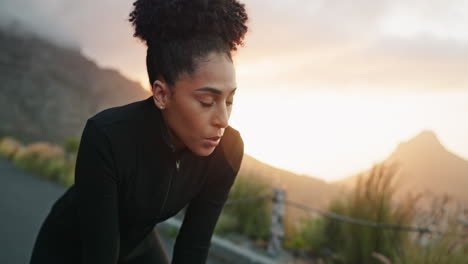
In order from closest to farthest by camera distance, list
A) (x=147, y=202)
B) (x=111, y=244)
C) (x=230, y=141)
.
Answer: (x=111, y=244) → (x=147, y=202) → (x=230, y=141)

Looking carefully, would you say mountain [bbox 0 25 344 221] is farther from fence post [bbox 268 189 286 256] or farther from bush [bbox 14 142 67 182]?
fence post [bbox 268 189 286 256]

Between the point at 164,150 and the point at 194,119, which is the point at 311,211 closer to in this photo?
the point at 164,150

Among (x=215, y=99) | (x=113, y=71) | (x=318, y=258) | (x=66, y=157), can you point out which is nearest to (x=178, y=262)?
(x=215, y=99)

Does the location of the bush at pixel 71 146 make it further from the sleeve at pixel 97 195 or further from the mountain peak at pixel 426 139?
the mountain peak at pixel 426 139

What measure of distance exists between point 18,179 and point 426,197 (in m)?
9.16

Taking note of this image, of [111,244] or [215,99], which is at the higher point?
[215,99]

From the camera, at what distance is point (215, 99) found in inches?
54.9

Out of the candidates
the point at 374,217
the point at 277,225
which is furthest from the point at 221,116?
the point at 277,225

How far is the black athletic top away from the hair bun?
37 cm

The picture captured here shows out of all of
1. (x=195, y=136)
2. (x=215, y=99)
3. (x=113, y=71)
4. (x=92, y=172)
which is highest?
(x=113, y=71)

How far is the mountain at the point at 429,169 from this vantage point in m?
4.45

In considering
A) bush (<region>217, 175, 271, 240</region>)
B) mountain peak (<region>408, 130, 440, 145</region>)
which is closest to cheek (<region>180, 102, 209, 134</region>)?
bush (<region>217, 175, 271, 240</region>)

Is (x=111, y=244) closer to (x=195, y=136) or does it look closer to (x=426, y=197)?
(x=195, y=136)

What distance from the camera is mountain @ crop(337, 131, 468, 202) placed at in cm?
445
